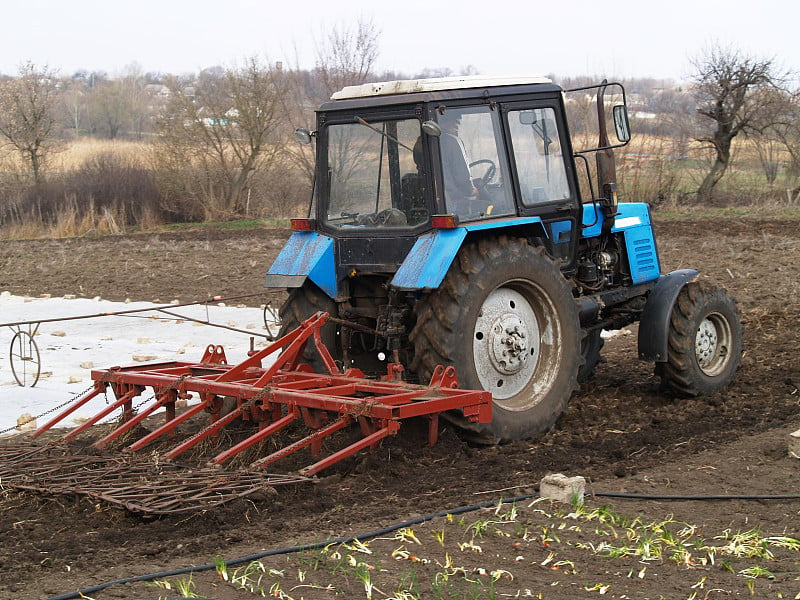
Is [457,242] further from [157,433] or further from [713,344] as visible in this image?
[713,344]

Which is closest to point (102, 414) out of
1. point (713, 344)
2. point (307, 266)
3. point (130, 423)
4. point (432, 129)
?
point (130, 423)

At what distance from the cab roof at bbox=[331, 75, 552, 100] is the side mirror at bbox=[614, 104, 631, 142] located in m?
0.67

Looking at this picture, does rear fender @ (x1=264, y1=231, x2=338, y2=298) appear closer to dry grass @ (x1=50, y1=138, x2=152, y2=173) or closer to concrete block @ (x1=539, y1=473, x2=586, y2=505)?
concrete block @ (x1=539, y1=473, x2=586, y2=505)

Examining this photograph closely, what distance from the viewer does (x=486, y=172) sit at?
6.66 meters

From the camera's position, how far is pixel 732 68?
82.7 feet

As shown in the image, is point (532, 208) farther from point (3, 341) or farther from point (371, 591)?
point (3, 341)

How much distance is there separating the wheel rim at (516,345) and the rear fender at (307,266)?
3.69 feet

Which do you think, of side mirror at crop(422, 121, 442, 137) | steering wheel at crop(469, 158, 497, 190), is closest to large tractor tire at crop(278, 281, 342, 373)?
steering wheel at crop(469, 158, 497, 190)

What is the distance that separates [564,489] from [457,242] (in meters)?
1.75

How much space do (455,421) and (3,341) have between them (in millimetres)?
6200

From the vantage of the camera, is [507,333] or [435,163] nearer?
[435,163]

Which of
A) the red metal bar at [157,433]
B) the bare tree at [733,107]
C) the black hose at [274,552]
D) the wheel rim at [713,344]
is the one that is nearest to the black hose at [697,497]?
the black hose at [274,552]

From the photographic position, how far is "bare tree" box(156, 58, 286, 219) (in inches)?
1039

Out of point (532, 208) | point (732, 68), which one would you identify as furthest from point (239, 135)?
point (532, 208)
